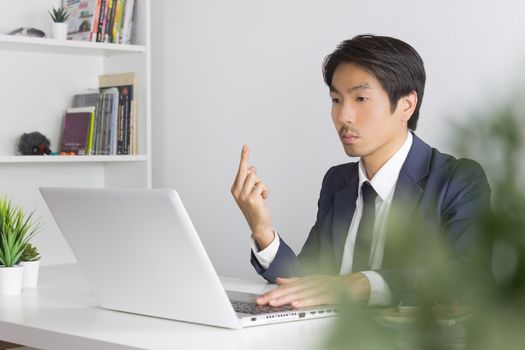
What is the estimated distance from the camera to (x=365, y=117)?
219 centimetres

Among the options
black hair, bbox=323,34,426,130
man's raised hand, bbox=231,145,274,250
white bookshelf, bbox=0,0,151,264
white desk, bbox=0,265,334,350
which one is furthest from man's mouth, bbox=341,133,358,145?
white bookshelf, bbox=0,0,151,264

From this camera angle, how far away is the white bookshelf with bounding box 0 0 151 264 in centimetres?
353

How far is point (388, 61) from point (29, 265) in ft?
3.42

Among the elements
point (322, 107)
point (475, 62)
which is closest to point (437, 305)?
point (475, 62)

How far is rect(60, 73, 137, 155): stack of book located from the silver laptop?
1898mm

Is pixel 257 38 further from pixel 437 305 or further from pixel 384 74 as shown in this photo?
pixel 437 305

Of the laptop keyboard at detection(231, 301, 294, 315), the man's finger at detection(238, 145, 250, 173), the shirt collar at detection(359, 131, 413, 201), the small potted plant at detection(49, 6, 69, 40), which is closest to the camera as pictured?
the laptop keyboard at detection(231, 301, 294, 315)

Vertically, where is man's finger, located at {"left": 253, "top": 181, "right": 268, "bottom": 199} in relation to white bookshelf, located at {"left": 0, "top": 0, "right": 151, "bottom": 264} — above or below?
below

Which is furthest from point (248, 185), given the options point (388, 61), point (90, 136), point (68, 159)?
point (90, 136)

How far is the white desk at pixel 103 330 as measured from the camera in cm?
134

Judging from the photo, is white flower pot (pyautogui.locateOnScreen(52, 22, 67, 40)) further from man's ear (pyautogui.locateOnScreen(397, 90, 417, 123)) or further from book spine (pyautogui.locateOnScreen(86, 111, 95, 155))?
man's ear (pyautogui.locateOnScreen(397, 90, 417, 123))

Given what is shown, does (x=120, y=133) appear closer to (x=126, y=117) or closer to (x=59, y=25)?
(x=126, y=117)

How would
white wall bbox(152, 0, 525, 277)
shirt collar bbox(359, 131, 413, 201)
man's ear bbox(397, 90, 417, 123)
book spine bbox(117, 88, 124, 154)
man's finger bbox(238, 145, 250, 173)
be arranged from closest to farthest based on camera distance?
man's finger bbox(238, 145, 250, 173), shirt collar bbox(359, 131, 413, 201), man's ear bbox(397, 90, 417, 123), white wall bbox(152, 0, 525, 277), book spine bbox(117, 88, 124, 154)

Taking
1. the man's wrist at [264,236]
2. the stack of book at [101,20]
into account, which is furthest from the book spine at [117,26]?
the man's wrist at [264,236]
